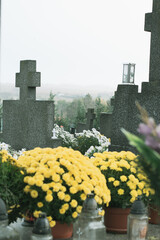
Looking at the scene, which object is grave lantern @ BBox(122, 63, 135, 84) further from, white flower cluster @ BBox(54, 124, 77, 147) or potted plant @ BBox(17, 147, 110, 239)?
potted plant @ BBox(17, 147, 110, 239)

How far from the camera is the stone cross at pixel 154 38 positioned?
A: 245 inches

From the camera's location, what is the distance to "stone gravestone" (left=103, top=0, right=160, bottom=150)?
20.2 ft

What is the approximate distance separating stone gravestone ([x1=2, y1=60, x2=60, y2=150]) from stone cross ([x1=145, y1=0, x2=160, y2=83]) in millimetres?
2470

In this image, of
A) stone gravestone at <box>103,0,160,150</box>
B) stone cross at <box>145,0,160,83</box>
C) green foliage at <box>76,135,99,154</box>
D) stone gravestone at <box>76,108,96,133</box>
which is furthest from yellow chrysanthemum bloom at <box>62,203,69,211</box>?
stone gravestone at <box>76,108,96,133</box>

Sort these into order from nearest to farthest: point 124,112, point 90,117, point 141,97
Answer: point 141,97, point 124,112, point 90,117

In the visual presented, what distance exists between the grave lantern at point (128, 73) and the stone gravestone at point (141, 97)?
0.24m

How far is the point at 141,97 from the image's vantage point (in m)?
6.30

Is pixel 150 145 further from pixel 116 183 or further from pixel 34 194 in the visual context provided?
pixel 116 183

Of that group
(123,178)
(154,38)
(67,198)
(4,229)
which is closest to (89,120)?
(154,38)

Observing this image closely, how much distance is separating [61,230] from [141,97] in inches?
143

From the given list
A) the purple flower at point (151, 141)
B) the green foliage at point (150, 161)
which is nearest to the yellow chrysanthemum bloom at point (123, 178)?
the green foliage at point (150, 161)

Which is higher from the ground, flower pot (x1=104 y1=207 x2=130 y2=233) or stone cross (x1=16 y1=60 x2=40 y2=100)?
stone cross (x1=16 y1=60 x2=40 y2=100)

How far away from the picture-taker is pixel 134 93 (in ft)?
21.0

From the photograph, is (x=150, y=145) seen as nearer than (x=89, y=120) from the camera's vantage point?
Yes
